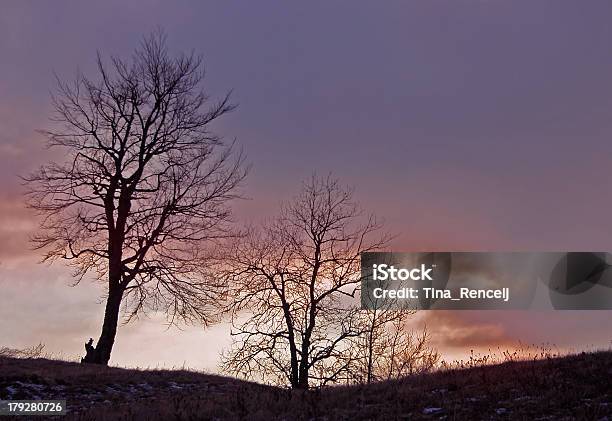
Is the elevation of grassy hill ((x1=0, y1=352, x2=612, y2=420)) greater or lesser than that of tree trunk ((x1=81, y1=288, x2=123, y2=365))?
lesser

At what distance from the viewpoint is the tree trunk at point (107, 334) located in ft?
100

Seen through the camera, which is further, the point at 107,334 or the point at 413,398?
the point at 107,334

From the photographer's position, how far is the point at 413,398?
15312 mm

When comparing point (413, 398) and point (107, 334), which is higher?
point (107, 334)

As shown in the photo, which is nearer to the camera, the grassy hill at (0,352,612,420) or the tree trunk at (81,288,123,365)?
the grassy hill at (0,352,612,420)

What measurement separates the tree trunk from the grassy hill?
8581 millimetres

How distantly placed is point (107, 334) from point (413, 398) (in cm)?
1887

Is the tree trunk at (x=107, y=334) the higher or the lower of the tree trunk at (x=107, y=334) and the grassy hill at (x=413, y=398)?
the higher

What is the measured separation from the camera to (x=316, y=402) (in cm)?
1619

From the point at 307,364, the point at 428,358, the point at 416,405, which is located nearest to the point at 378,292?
the point at 307,364

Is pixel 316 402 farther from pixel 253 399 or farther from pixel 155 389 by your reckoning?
pixel 155 389

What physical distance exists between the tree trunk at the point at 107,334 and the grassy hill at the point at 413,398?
338 inches

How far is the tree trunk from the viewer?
30.6 meters

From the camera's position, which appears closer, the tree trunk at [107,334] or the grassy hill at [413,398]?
the grassy hill at [413,398]
